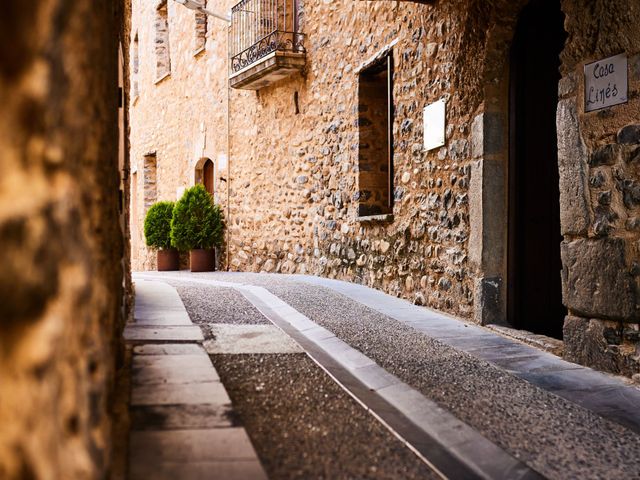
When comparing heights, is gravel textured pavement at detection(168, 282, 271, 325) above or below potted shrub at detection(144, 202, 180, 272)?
below

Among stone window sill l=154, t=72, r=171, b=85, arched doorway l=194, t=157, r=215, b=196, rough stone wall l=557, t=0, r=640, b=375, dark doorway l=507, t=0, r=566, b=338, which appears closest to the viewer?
rough stone wall l=557, t=0, r=640, b=375

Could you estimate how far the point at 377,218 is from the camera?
261 inches

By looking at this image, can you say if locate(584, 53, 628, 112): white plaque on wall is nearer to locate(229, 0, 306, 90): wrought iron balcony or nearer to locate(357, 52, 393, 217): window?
locate(357, 52, 393, 217): window

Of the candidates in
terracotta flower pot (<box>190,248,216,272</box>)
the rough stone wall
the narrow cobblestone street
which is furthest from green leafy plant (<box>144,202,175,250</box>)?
the rough stone wall

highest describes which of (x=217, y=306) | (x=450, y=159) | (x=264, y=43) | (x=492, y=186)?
(x=264, y=43)

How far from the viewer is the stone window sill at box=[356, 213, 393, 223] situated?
21.1ft

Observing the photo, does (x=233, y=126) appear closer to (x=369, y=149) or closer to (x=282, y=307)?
(x=369, y=149)

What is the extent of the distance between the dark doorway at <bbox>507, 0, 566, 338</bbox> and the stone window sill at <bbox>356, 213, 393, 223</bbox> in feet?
5.41

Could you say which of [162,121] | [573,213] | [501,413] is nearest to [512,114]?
[573,213]

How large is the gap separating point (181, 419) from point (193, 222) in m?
8.10

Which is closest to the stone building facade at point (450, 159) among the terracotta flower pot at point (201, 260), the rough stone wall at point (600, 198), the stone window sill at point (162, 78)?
the rough stone wall at point (600, 198)

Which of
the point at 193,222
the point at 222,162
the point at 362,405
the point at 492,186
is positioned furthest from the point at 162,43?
the point at 362,405

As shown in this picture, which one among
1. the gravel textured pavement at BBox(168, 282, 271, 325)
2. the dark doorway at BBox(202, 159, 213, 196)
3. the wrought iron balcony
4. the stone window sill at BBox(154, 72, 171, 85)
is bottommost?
the gravel textured pavement at BBox(168, 282, 271, 325)

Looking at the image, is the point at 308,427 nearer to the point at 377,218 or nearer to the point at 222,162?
the point at 377,218
